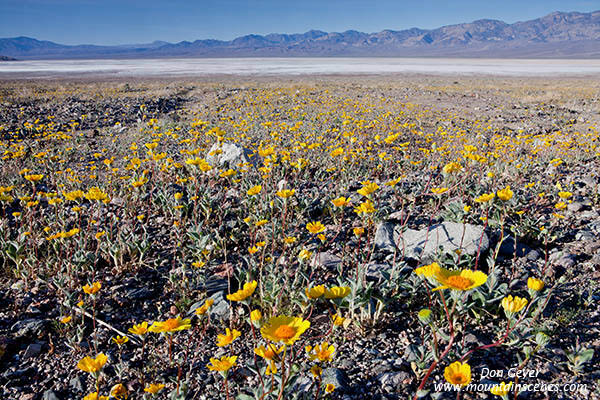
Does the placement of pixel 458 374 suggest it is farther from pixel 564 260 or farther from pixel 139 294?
pixel 139 294

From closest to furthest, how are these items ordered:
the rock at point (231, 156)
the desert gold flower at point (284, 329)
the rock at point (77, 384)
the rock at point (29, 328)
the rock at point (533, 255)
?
the desert gold flower at point (284, 329) < the rock at point (77, 384) < the rock at point (29, 328) < the rock at point (533, 255) < the rock at point (231, 156)

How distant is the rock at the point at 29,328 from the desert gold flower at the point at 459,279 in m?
2.85

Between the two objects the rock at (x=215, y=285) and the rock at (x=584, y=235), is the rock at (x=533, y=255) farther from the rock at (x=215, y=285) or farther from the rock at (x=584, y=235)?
the rock at (x=215, y=285)

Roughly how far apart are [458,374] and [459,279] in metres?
0.45

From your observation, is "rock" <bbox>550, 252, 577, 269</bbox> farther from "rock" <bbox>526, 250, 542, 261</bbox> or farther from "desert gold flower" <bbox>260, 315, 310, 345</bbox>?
"desert gold flower" <bbox>260, 315, 310, 345</bbox>

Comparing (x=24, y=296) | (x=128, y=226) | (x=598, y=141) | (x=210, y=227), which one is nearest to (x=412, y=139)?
(x=598, y=141)

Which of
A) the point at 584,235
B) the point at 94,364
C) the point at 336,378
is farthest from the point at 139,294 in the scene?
the point at 584,235

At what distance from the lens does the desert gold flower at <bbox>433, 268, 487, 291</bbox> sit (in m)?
1.61

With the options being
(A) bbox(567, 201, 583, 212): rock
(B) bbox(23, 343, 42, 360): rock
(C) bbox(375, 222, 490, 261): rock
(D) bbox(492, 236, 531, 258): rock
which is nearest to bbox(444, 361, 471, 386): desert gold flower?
(C) bbox(375, 222, 490, 261): rock

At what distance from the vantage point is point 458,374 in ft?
5.36

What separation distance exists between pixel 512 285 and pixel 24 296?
415 centimetres

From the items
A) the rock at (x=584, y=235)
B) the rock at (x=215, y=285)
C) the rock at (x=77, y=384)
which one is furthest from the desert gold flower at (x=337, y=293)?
the rock at (x=584, y=235)

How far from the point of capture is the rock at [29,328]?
2.55m

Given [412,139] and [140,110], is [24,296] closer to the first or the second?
[412,139]
